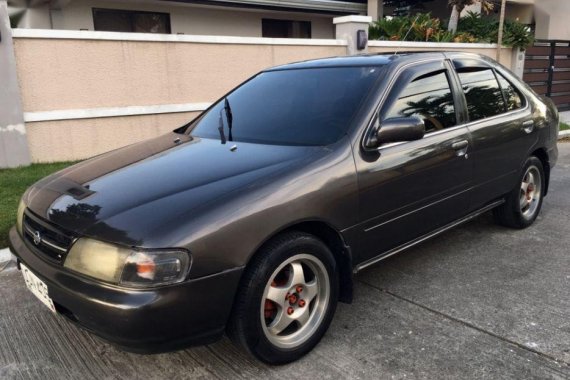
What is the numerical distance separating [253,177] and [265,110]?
1060mm

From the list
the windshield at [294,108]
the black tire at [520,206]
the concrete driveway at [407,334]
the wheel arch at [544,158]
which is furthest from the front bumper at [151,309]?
the wheel arch at [544,158]

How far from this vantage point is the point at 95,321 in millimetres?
2311

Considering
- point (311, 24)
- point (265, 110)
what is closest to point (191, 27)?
point (311, 24)

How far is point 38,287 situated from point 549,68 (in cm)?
1469

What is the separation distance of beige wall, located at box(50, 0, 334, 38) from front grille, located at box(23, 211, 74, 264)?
10545 mm

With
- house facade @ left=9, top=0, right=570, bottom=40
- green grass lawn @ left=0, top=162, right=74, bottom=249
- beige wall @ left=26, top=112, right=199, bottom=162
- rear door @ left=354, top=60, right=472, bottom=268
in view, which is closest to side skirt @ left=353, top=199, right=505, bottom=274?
Answer: rear door @ left=354, top=60, right=472, bottom=268

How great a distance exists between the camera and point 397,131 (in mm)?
3029

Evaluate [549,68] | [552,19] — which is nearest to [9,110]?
[549,68]

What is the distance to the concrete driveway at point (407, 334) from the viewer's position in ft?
8.87

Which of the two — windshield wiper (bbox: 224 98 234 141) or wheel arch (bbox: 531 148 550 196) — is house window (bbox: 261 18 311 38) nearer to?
wheel arch (bbox: 531 148 550 196)

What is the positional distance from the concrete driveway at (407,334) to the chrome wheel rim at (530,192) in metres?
0.72

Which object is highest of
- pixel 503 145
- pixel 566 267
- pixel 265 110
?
pixel 265 110

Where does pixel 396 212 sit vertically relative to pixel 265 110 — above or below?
below

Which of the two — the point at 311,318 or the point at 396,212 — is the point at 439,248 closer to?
the point at 396,212
